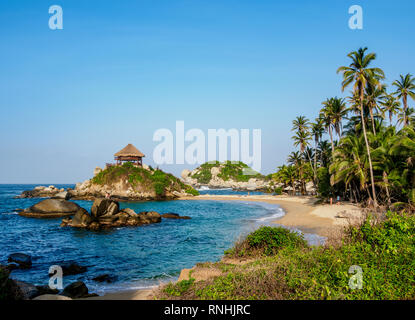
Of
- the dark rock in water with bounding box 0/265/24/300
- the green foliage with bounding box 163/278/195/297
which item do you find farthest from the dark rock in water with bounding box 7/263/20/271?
the green foliage with bounding box 163/278/195/297

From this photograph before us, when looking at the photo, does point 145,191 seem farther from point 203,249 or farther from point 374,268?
point 374,268

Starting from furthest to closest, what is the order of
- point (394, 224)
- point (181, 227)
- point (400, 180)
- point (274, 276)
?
point (181, 227)
point (400, 180)
point (394, 224)
point (274, 276)

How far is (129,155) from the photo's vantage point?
77375mm

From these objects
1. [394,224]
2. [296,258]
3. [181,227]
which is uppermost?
[394,224]

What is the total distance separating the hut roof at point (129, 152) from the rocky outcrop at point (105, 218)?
4429 centimetres

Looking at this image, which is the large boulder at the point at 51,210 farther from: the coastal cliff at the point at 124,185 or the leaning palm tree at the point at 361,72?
the leaning palm tree at the point at 361,72

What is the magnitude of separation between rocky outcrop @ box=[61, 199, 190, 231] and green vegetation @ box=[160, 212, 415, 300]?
26339 millimetres

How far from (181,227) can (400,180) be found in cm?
2429

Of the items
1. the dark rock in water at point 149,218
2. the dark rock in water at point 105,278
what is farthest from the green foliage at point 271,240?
the dark rock in water at point 149,218

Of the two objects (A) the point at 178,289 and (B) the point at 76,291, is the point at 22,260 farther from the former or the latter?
(A) the point at 178,289

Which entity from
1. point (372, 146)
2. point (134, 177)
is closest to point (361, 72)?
point (372, 146)

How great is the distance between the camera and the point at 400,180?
26938 mm

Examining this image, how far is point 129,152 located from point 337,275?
252 feet
